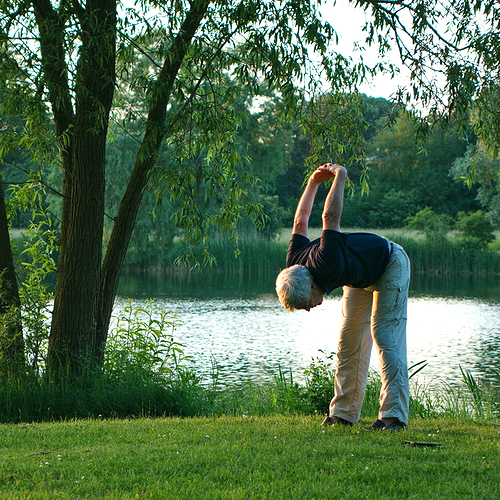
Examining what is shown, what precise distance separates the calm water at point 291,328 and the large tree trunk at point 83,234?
308 centimetres

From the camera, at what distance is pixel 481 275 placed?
32.8 m

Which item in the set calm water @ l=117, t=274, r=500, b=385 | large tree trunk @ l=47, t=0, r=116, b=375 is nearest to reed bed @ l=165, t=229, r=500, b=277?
calm water @ l=117, t=274, r=500, b=385

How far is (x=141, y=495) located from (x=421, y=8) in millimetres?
5751

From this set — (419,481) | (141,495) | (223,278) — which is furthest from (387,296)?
(223,278)

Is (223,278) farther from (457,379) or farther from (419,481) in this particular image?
(419,481)

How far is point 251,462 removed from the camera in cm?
399

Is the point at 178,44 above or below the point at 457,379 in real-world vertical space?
above

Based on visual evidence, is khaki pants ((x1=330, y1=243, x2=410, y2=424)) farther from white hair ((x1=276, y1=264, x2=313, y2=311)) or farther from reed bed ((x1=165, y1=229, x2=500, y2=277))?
reed bed ((x1=165, y1=229, x2=500, y2=277))

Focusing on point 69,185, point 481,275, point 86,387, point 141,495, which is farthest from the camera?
point 481,275

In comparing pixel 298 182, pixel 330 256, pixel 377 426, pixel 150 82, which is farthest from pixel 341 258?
pixel 298 182

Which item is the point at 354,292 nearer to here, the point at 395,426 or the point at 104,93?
the point at 395,426

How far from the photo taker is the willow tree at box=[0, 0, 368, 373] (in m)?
7.00

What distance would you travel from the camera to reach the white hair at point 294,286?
4297 millimetres

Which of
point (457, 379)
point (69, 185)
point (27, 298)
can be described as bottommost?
point (457, 379)
